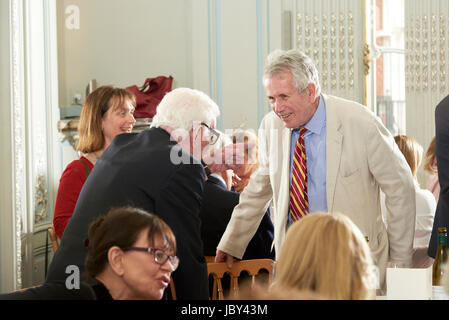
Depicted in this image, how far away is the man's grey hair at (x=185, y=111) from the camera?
7.96 ft

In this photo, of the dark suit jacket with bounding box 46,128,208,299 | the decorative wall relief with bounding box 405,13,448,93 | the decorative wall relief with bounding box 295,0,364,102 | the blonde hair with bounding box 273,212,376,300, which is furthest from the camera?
the decorative wall relief with bounding box 295,0,364,102

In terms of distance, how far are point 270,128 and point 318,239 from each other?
153 centimetres

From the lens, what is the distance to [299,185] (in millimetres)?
2748

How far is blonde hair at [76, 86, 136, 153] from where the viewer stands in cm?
360

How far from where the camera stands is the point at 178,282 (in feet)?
7.26

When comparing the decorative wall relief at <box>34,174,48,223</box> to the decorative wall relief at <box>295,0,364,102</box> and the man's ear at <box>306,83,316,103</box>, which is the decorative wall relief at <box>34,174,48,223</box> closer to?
the decorative wall relief at <box>295,0,364,102</box>

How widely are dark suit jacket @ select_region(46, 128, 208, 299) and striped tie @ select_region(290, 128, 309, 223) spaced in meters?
0.61

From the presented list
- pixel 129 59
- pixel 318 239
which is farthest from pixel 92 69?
pixel 318 239

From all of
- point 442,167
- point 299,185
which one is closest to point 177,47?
point 299,185

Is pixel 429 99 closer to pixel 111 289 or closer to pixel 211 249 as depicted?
pixel 211 249

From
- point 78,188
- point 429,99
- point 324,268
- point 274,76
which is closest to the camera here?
point 324,268

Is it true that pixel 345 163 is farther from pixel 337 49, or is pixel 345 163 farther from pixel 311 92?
pixel 337 49

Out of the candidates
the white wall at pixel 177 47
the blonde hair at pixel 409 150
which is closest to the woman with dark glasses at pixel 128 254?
the blonde hair at pixel 409 150

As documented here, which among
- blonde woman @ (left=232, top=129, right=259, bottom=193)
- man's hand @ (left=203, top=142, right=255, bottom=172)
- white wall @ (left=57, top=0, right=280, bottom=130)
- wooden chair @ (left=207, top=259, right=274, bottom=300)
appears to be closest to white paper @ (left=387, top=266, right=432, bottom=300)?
wooden chair @ (left=207, top=259, right=274, bottom=300)
